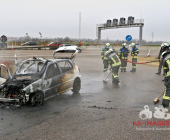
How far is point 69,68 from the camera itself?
7.95 metres

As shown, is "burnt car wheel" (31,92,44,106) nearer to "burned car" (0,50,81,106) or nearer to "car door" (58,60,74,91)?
"burned car" (0,50,81,106)

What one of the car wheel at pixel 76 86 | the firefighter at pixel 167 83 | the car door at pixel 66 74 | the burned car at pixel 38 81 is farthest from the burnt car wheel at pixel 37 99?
the firefighter at pixel 167 83

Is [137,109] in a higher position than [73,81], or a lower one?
lower

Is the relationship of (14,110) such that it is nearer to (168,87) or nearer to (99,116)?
(99,116)

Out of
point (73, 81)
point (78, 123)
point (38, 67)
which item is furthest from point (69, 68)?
point (78, 123)

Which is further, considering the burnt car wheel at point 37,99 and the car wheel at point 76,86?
the car wheel at point 76,86

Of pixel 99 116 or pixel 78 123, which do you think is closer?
pixel 78 123

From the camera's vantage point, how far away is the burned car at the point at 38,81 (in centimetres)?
603

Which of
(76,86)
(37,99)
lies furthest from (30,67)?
(76,86)

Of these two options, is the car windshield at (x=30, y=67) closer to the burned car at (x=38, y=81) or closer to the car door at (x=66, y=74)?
the burned car at (x=38, y=81)

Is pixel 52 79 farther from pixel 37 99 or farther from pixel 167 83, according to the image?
pixel 167 83

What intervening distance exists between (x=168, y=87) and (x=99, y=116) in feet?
7.57

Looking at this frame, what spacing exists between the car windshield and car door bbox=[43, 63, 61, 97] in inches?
18.1

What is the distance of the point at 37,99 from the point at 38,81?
1.84 ft
